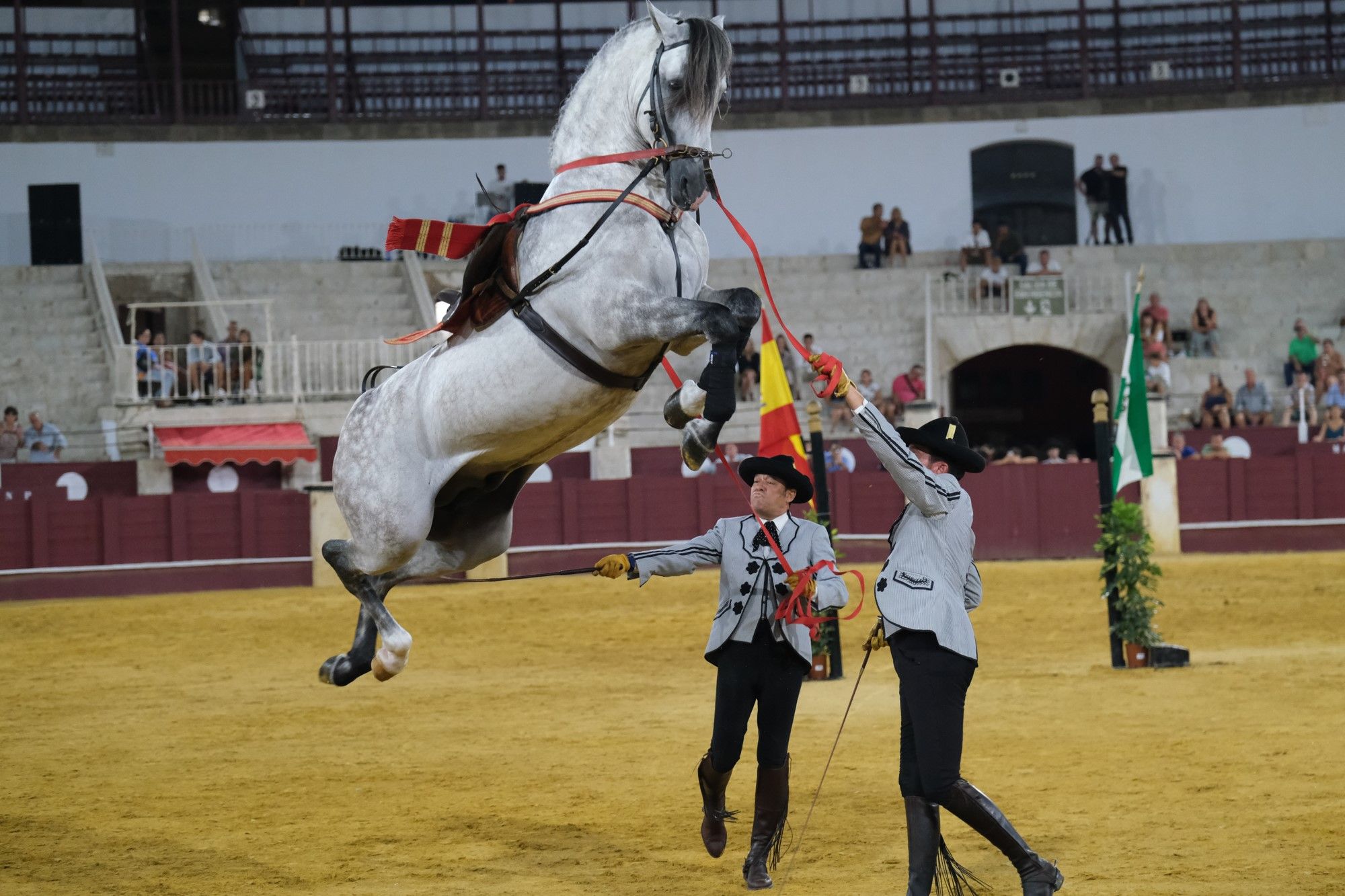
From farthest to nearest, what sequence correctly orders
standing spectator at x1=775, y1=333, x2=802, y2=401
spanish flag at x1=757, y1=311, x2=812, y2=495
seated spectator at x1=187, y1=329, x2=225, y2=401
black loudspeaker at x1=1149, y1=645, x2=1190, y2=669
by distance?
standing spectator at x1=775, y1=333, x2=802, y2=401 < seated spectator at x1=187, y1=329, x2=225, y2=401 < black loudspeaker at x1=1149, y1=645, x2=1190, y2=669 < spanish flag at x1=757, y1=311, x2=812, y2=495

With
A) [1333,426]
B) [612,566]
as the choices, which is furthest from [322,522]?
[612,566]

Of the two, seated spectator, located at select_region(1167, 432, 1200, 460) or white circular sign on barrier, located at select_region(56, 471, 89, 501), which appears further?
seated spectator, located at select_region(1167, 432, 1200, 460)

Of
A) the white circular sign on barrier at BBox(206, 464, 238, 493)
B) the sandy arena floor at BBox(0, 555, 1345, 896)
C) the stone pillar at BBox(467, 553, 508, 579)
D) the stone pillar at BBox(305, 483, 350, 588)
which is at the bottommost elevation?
the sandy arena floor at BBox(0, 555, 1345, 896)

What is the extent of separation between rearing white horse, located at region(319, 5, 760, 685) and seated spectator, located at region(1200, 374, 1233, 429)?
16819 mm

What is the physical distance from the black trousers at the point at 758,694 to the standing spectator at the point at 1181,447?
47.7 ft

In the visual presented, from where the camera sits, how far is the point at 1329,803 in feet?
23.7

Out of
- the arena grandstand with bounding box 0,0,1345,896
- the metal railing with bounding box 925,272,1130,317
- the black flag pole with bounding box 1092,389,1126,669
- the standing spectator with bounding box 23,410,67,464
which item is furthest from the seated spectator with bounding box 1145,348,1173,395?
the standing spectator with bounding box 23,410,67,464

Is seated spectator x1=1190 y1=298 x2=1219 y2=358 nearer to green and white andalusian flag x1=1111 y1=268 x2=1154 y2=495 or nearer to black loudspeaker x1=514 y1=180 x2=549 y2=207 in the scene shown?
green and white andalusian flag x1=1111 y1=268 x2=1154 y2=495

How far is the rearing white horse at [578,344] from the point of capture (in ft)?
15.7

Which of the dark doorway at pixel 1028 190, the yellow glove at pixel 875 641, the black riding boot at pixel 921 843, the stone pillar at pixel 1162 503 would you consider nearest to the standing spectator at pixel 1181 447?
the stone pillar at pixel 1162 503

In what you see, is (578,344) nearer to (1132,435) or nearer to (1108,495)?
(1108,495)

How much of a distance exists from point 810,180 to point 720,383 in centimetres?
2174

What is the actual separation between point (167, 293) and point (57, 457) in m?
4.72

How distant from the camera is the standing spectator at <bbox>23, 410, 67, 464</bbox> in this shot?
770 inches
